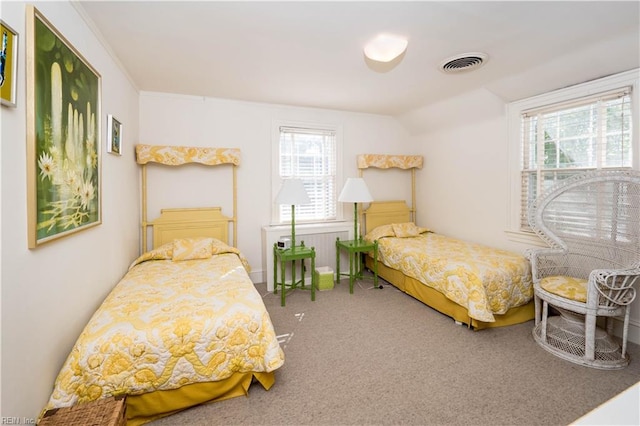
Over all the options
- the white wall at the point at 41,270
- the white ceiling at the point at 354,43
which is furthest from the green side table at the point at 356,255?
the white wall at the point at 41,270

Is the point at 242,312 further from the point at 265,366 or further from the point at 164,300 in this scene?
the point at 164,300

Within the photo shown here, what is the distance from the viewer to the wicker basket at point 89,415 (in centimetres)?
133

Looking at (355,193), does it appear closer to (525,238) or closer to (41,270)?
(525,238)

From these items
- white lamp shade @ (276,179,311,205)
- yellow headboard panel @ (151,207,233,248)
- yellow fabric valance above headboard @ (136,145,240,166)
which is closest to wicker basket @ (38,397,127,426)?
yellow headboard panel @ (151,207,233,248)

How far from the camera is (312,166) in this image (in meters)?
4.30

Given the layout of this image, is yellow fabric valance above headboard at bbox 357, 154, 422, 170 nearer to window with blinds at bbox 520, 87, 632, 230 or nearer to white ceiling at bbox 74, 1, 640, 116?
white ceiling at bbox 74, 1, 640, 116

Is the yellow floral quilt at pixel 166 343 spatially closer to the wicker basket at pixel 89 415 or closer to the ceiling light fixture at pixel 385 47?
the wicker basket at pixel 89 415

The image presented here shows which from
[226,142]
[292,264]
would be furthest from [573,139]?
[226,142]

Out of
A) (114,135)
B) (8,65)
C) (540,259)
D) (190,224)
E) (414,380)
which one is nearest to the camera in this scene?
(8,65)

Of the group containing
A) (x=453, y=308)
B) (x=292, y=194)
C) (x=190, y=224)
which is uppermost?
(x=292, y=194)

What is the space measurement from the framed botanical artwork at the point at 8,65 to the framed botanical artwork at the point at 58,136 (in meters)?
0.10

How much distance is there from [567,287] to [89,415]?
3.22 m

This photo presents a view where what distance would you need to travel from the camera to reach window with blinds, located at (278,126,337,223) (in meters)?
4.16

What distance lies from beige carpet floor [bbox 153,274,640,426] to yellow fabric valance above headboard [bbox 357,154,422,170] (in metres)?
2.32
